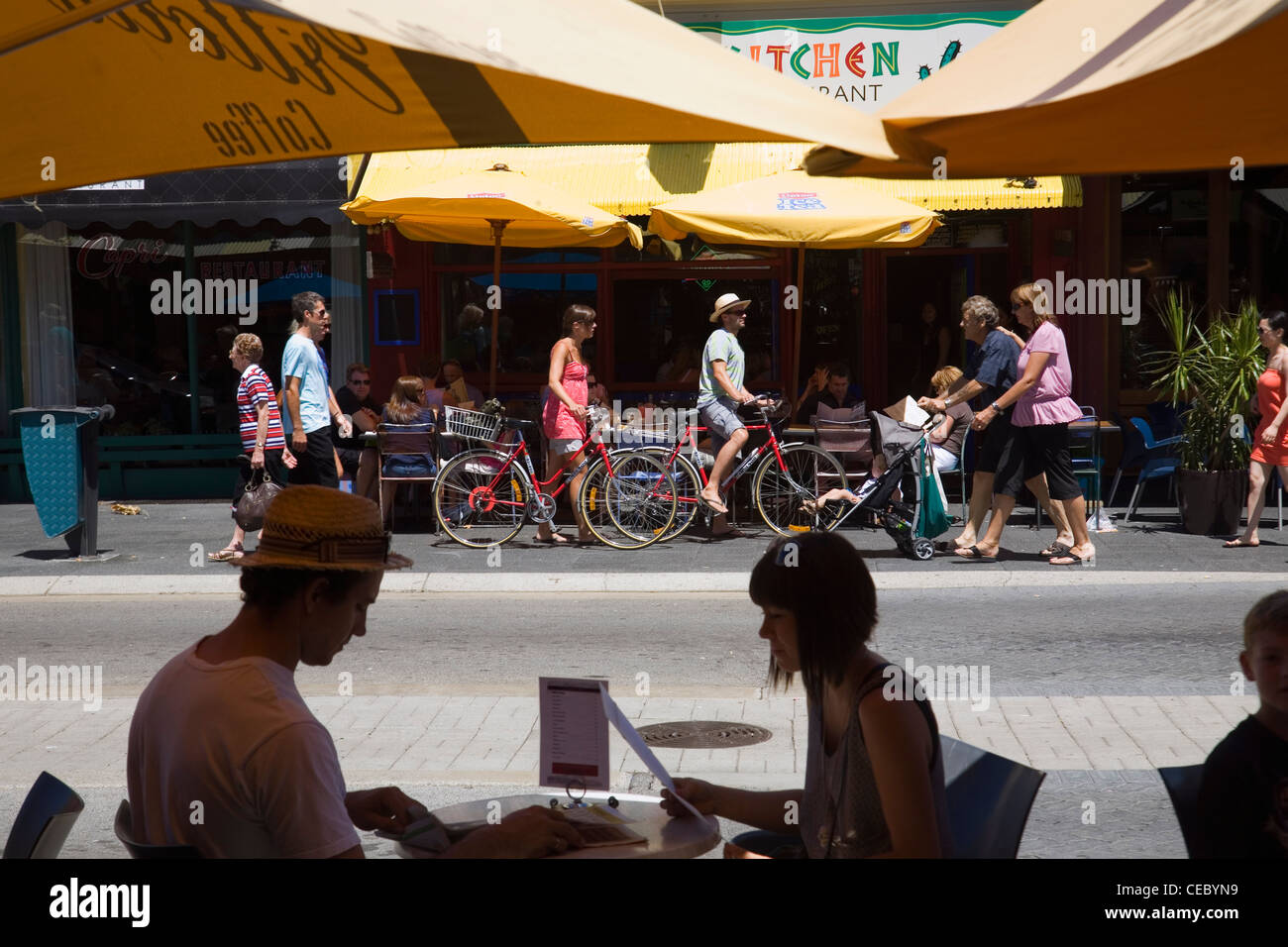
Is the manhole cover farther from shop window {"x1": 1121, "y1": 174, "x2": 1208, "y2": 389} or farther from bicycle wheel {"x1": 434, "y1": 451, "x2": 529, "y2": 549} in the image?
shop window {"x1": 1121, "y1": 174, "x2": 1208, "y2": 389}

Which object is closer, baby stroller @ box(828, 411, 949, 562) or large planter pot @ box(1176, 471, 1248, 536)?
baby stroller @ box(828, 411, 949, 562)

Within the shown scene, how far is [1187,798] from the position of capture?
10.3 feet

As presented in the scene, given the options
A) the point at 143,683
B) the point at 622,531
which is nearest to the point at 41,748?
the point at 143,683

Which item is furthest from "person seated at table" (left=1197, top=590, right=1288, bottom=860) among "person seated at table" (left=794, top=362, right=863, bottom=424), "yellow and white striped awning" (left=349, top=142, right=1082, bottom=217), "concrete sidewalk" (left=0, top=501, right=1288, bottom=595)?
"yellow and white striped awning" (left=349, top=142, right=1082, bottom=217)

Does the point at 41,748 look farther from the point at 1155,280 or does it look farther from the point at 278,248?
the point at 1155,280

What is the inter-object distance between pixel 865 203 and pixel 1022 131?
9959mm

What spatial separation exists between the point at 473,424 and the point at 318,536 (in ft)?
32.2

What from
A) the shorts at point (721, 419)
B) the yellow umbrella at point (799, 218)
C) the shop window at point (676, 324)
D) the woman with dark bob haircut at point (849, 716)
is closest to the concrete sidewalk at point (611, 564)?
the shorts at point (721, 419)

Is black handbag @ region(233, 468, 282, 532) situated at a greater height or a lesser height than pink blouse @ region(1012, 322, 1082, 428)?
lesser

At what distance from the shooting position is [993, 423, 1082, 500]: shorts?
11180 mm

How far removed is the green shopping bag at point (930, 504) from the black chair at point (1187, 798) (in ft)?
27.1

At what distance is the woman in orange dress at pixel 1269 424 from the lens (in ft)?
37.7

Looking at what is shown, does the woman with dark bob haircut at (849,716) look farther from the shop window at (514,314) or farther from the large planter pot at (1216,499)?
the shop window at (514,314)

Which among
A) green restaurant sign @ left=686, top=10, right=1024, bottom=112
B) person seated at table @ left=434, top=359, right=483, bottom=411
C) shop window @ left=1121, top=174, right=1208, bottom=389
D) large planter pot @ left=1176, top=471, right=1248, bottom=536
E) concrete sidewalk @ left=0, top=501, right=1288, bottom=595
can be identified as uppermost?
green restaurant sign @ left=686, top=10, right=1024, bottom=112
